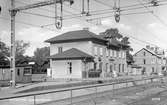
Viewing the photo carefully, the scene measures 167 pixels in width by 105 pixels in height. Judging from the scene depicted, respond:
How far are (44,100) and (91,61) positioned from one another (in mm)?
33825

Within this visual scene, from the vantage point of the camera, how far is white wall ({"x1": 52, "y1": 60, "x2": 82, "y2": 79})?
42.0 m

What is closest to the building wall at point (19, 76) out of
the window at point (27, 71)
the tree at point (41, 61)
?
the window at point (27, 71)

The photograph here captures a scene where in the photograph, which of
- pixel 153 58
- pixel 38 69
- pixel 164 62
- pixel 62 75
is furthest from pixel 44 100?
pixel 164 62

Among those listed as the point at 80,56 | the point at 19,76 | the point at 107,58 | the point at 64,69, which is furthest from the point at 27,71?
the point at 107,58

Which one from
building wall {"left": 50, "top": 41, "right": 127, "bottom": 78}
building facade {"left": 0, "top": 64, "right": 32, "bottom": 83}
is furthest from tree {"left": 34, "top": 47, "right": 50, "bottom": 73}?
building facade {"left": 0, "top": 64, "right": 32, "bottom": 83}

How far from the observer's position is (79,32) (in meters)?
50.2

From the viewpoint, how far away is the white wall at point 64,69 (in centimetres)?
4197

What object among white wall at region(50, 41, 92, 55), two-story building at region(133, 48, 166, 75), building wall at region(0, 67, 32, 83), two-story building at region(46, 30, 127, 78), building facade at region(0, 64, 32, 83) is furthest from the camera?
two-story building at region(133, 48, 166, 75)

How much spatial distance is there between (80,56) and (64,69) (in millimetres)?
4181

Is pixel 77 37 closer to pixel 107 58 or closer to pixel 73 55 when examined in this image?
pixel 73 55

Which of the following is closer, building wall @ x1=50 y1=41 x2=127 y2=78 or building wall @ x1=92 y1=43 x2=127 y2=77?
building wall @ x1=50 y1=41 x2=127 y2=78

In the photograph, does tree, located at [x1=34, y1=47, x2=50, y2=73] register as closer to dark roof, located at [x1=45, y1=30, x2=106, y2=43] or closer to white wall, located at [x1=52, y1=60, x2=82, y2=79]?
dark roof, located at [x1=45, y1=30, x2=106, y2=43]

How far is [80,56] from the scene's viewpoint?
1629 inches

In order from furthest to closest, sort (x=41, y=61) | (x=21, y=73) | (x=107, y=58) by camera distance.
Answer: (x=41, y=61), (x=107, y=58), (x=21, y=73)
